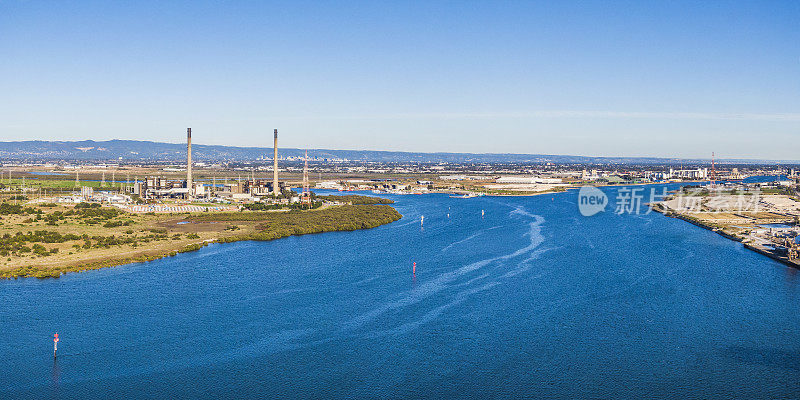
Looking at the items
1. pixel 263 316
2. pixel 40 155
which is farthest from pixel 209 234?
pixel 40 155

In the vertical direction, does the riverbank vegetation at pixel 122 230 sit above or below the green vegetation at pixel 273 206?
below

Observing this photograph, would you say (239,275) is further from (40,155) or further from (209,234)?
(40,155)

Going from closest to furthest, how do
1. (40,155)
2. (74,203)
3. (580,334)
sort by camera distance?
(580,334) < (74,203) < (40,155)

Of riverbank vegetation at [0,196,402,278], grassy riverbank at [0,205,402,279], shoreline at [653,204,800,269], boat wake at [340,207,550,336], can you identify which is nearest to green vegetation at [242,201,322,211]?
riverbank vegetation at [0,196,402,278]

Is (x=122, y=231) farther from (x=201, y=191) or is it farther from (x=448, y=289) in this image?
(x=201, y=191)

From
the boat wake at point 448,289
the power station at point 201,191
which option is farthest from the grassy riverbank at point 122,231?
the boat wake at point 448,289

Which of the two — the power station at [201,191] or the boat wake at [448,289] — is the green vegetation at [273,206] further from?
the boat wake at [448,289]
